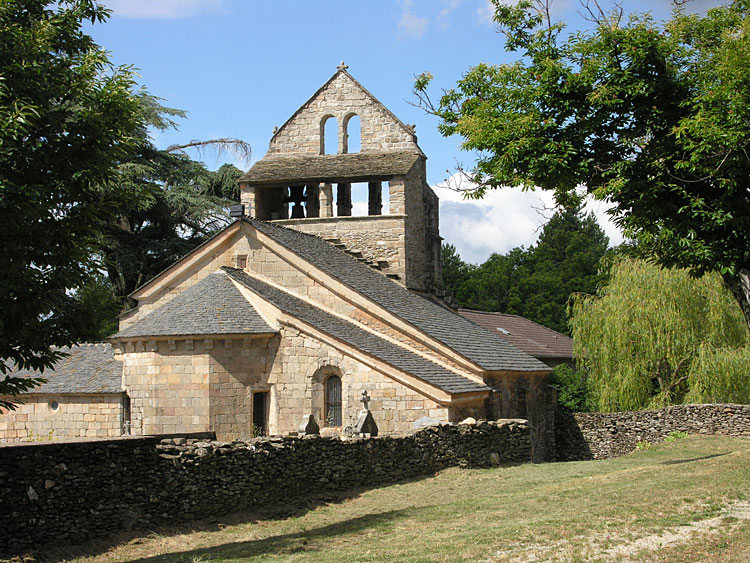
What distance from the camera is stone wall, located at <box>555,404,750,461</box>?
23.2 meters

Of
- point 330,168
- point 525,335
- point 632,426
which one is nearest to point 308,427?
point 632,426

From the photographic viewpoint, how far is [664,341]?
1021 inches

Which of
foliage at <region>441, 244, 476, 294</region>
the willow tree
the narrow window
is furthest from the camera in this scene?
foliage at <region>441, 244, 476, 294</region>

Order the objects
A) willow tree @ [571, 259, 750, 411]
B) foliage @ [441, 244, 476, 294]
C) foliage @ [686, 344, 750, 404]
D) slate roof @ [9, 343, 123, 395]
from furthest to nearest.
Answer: foliage @ [441, 244, 476, 294] → willow tree @ [571, 259, 750, 411] → foliage @ [686, 344, 750, 404] → slate roof @ [9, 343, 123, 395]

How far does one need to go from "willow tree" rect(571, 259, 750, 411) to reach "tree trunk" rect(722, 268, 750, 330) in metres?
12.0

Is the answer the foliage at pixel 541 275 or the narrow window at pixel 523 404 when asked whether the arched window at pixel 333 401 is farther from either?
the foliage at pixel 541 275

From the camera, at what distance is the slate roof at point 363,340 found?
1898cm

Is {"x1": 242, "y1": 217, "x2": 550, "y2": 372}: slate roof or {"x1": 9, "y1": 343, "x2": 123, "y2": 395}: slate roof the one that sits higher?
{"x1": 242, "y1": 217, "x2": 550, "y2": 372}: slate roof

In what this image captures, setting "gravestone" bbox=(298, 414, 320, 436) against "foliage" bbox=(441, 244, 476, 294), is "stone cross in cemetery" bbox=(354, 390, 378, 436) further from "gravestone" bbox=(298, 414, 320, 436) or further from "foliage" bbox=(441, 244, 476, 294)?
"foliage" bbox=(441, 244, 476, 294)

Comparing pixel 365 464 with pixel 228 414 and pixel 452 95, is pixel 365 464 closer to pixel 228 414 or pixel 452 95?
pixel 228 414

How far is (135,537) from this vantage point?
11.7m

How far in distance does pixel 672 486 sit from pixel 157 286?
626 inches

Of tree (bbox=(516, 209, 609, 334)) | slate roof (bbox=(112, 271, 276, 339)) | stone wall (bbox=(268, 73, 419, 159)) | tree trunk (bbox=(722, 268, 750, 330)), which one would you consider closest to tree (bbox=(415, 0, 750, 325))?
tree trunk (bbox=(722, 268, 750, 330))

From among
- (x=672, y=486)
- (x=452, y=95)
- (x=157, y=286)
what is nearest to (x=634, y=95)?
(x=452, y=95)
